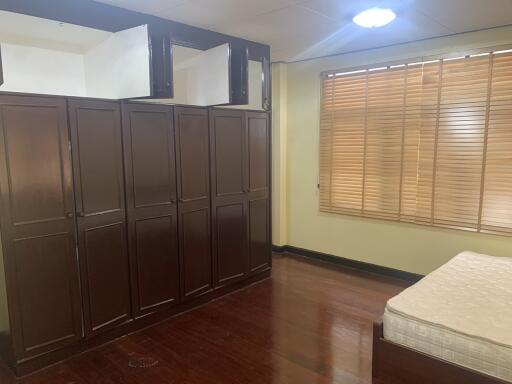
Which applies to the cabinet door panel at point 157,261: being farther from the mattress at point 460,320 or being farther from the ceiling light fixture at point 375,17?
the ceiling light fixture at point 375,17

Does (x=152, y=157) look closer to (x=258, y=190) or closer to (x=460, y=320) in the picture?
(x=258, y=190)

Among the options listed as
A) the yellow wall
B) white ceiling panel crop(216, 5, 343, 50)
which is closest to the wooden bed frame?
the yellow wall

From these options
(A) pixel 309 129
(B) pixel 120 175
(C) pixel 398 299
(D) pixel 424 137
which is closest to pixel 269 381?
(C) pixel 398 299

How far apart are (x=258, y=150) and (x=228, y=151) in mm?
424

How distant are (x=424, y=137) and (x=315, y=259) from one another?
1.98 meters

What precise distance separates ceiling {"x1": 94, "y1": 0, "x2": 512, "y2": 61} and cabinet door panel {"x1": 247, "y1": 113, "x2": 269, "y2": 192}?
79 centimetres

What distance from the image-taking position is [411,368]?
6.73ft

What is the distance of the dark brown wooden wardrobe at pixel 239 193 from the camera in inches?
138

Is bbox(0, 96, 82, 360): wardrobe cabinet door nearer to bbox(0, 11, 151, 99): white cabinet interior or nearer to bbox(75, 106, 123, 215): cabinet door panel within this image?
bbox(75, 106, 123, 215): cabinet door panel

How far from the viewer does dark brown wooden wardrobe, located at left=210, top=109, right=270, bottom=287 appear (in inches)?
138

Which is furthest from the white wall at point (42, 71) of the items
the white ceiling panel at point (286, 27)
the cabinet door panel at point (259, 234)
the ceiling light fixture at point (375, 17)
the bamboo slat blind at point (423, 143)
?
the bamboo slat blind at point (423, 143)

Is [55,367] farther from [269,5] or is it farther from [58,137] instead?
[269,5]

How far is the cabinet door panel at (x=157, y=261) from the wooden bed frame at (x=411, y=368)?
5.67ft

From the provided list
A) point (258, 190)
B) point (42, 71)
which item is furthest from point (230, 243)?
point (42, 71)
